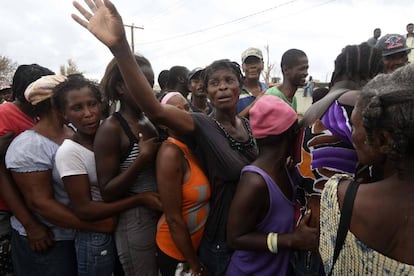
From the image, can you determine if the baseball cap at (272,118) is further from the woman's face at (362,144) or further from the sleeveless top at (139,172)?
the sleeveless top at (139,172)

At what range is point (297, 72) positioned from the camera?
407 centimetres

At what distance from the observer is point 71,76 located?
228 cm

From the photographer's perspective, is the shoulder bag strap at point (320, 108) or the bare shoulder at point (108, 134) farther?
the bare shoulder at point (108, 134)

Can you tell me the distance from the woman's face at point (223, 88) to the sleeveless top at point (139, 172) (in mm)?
558

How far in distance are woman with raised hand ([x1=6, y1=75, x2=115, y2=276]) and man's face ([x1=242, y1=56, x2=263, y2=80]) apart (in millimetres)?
2822

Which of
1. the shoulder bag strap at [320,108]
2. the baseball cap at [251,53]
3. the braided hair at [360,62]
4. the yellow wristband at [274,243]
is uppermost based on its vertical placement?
the baseball cap at [251,53]

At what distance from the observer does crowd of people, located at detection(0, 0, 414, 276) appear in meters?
1.58

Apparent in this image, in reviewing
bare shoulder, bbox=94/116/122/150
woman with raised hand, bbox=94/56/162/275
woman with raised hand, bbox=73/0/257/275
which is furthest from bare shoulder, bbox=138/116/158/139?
woman with raised hand, bbox=73/0/257/275

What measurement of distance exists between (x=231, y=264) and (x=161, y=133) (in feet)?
2.94

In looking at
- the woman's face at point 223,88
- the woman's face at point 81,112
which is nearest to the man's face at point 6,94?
the woman's face at point 81,112

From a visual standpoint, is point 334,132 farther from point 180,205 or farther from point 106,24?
point 106,24

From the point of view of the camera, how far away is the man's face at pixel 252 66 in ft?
14.9

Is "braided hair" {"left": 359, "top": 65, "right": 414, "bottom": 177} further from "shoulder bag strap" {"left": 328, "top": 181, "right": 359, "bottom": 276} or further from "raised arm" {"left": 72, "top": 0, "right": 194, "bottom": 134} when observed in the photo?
"raised arm" {"left": 72, "top": 0, "right": 194, "bottom": 134}

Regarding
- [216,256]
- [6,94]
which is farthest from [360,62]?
[6,94]
